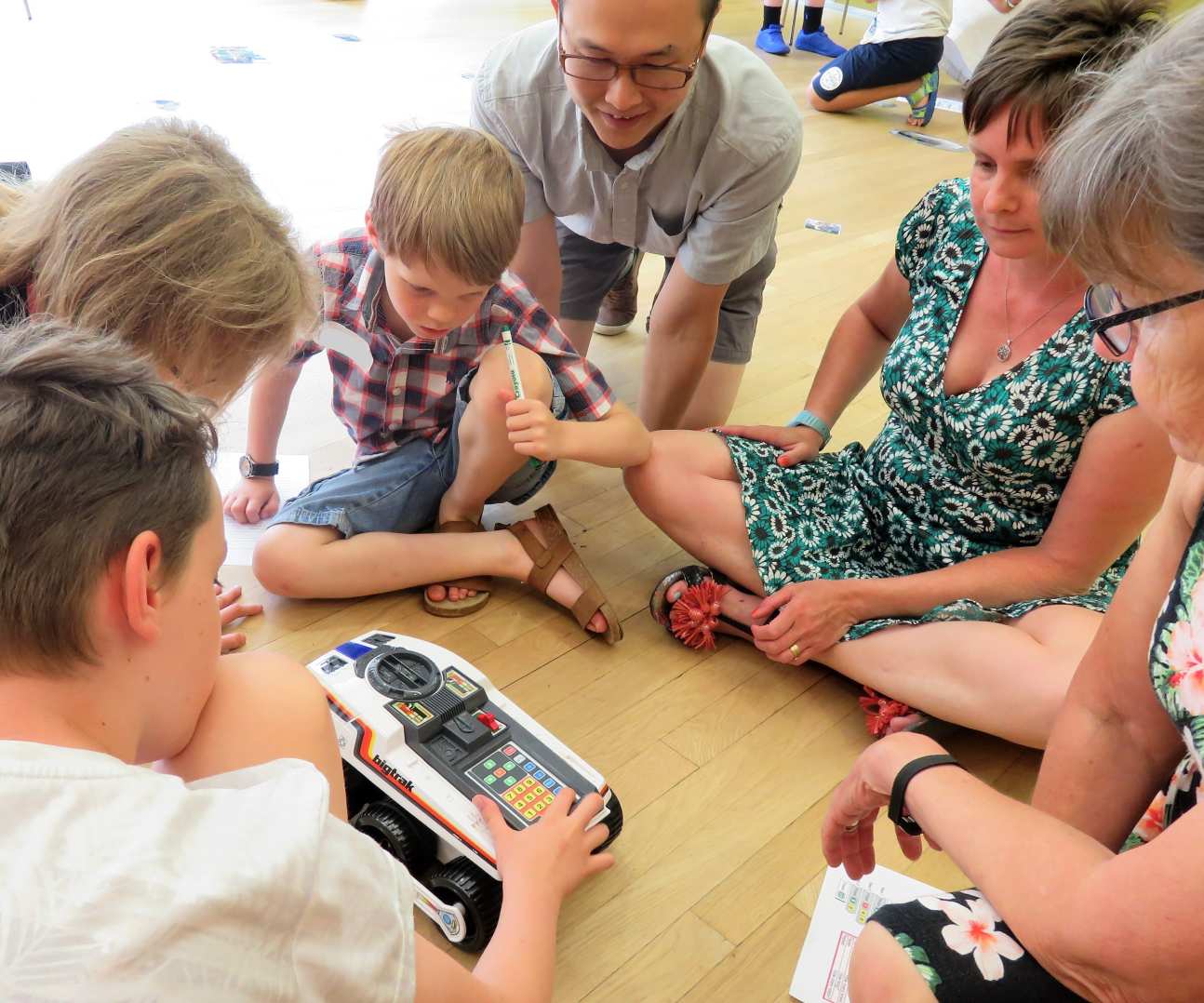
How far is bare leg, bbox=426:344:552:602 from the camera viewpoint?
1.50 meters

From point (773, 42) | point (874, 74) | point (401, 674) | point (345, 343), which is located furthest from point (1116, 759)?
point (773, 42)

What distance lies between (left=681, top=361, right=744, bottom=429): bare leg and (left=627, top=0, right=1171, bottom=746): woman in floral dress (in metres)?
0.36

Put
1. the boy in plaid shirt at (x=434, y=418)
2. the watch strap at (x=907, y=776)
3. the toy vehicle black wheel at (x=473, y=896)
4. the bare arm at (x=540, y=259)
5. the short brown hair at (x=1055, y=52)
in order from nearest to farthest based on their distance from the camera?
the watch strap at (x=907, y=776)
the toy vehicle black wheel at (x=473, y=896)
the short brown hair at (x=1055, y=52)
the boy in plaid shirt at (x=434, y=418)
the bare arm at (x=540, y=259)

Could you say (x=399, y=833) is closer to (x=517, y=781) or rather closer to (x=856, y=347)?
(x=517, y=781)

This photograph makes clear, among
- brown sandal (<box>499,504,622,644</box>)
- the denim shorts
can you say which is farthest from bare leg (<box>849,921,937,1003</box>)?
the denim shorts

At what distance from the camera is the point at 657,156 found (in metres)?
1.65

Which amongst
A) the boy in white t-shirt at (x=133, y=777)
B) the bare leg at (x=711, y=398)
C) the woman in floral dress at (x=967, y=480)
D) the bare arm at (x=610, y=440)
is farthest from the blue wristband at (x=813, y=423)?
the boy in white t-shirt at (x=133, y=777)

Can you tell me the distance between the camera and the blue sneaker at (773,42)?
5023 millimetres

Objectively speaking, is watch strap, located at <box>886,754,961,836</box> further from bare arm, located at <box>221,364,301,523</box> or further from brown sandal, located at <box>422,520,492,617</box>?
bare arm, located at <box>221,364,301,523</box>

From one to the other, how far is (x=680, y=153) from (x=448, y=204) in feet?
1.58

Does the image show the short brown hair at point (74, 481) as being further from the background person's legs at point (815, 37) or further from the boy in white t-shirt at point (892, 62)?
the background person's legs at point (815, 37)

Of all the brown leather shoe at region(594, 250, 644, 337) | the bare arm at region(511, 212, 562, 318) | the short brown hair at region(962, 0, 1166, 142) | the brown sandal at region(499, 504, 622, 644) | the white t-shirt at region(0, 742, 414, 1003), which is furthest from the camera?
the brown leather shoe at region(594, 250, 644, 337)

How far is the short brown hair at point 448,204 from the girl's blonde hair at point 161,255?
339mm

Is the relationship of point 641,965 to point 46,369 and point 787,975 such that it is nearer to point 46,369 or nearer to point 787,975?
point 787,975
